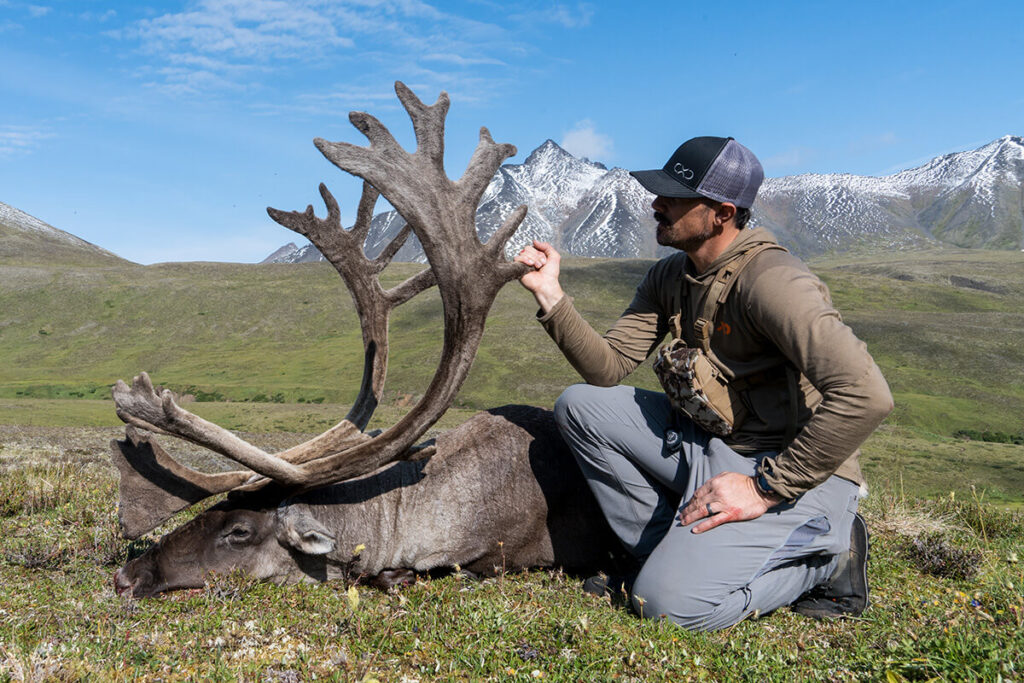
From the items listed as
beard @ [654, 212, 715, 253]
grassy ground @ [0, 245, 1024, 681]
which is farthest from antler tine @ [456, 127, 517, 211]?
grassy ground @ [0, 245, 1024, 681]

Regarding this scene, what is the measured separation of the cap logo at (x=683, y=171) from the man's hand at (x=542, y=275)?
1.01m

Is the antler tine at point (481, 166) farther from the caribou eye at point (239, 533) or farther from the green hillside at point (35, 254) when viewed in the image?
the green hillside at point (35, 254)

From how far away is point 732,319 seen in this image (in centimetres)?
473

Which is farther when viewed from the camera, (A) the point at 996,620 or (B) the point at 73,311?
(B) the point at 73,311

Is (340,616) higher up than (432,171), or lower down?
lower down

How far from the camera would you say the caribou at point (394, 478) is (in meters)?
4.78

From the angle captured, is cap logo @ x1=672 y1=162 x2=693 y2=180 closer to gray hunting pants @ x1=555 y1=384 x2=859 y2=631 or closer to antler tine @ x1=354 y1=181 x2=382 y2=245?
gray hunting pants @ x1=555 y1=384 x2=859 y2=631

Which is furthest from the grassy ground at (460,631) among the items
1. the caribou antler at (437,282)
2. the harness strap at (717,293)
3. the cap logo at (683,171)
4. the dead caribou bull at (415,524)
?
the cap logo at (683,171)

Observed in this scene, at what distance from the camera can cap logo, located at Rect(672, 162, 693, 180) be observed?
488 centimetres

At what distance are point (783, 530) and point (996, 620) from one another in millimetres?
1184

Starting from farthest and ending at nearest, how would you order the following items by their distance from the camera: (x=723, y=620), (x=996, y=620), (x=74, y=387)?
(x=74, y=387) → (x=723, y=620) → (x=996, y=620)

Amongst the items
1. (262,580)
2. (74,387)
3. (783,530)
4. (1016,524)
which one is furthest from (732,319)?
(74,387)

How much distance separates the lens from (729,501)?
4.45 meters

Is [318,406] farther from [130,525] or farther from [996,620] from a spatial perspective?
[996,620]
